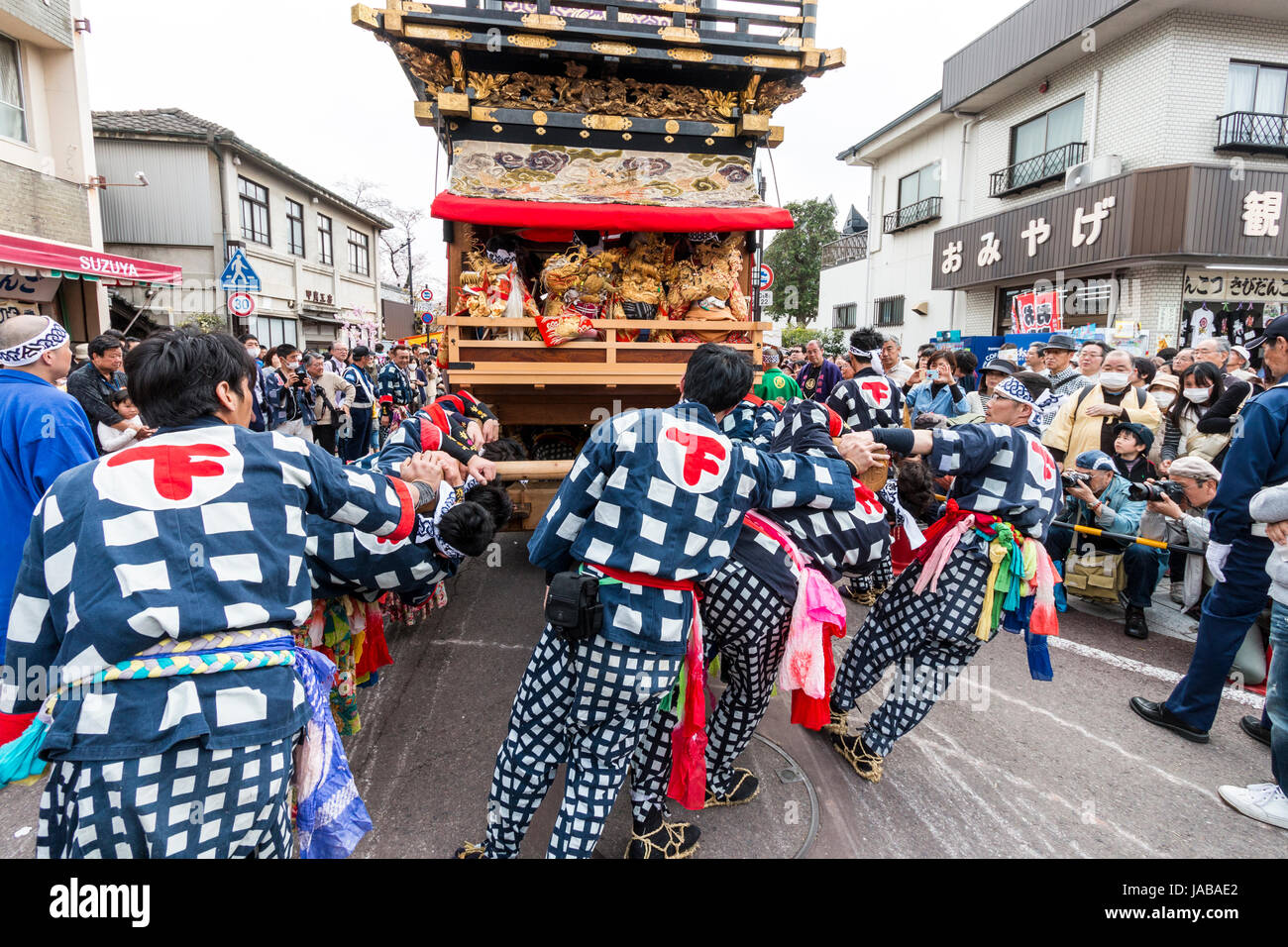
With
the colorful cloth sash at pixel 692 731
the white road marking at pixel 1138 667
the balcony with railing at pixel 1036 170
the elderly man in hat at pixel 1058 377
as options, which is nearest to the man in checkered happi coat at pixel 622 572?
the colorful cloth sash at pixel 692 731

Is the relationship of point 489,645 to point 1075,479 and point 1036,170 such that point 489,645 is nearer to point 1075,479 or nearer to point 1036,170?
point 1075,479

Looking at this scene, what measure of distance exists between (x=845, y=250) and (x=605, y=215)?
22.4m

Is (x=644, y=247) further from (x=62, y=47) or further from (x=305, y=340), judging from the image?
(x=305, y=340)

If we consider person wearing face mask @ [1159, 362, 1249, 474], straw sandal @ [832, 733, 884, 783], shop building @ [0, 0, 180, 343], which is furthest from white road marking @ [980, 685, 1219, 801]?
shop building @ [0, 0, 180, 343]

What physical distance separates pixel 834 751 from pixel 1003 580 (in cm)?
117

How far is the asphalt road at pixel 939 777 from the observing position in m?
2.62

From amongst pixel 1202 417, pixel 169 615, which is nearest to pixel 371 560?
pixel 169 615

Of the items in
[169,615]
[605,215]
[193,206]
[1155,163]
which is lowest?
[169,615]

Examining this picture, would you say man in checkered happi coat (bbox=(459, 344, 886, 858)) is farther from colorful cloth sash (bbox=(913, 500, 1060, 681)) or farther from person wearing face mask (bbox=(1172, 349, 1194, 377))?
person wearing face mask (bbox=(1172, 349, 1194, 377))

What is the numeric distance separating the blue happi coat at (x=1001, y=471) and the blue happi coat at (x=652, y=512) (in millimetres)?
1035

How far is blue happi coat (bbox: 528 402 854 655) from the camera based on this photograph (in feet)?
6.64

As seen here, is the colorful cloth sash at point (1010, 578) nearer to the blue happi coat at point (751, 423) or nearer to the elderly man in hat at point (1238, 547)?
the elderly man in hat at point (1238, 547)

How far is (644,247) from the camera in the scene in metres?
5.35

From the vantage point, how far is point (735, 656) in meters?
2.60
